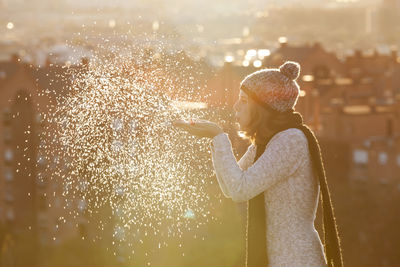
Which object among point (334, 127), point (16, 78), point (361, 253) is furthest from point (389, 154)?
point (16, 78)

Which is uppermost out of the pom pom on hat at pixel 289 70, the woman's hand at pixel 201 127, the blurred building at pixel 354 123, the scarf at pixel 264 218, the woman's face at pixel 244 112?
the blurred building at pixel 354 123

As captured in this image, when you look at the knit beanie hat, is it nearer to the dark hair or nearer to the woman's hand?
the dark hair

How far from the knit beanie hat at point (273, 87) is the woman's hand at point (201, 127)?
0.27m

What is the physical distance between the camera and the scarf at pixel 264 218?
4.68m

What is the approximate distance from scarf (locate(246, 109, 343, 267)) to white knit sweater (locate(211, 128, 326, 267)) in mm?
32

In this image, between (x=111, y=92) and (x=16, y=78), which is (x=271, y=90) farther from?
(x=16, y=78)

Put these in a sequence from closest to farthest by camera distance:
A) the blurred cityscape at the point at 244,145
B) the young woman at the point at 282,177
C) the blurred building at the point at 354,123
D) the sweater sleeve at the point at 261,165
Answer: the sweater sleeve at the point at 261,165
the young woman at the point at 282,177
the blurred cityscape at the point at 244,145
the blurred building at the point at 354,123

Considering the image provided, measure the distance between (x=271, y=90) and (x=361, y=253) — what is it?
1598 inches

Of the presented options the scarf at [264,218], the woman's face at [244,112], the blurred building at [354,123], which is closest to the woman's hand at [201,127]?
the woman's face at [244,112]

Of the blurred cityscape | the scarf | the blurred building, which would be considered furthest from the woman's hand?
the blurred building

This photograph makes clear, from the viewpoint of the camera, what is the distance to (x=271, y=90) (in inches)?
185

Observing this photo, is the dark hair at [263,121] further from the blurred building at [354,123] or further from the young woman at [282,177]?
the blurred building at [354,123]

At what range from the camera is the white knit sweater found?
15.0 feet

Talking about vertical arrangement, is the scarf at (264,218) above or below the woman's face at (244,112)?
below
